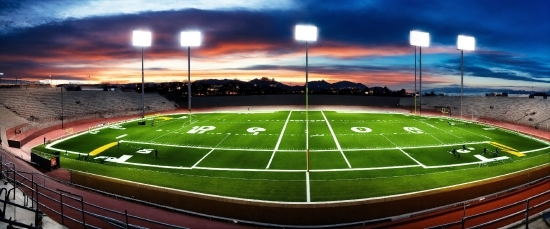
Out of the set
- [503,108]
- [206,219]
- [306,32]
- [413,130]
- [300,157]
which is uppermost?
[306,32]

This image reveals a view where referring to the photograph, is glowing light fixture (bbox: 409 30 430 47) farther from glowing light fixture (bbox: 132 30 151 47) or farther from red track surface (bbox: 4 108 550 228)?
red track surface (bbox: 4 108 550 228)

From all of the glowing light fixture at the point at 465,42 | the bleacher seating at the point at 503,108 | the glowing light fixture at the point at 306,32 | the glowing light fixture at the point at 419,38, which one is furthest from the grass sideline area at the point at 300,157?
the glowing light fixture at the point at 419,38

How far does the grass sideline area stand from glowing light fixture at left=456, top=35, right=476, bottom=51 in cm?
1047

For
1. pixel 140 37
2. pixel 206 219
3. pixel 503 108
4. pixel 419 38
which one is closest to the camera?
pixel 206 219

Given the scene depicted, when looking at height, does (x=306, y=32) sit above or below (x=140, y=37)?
below

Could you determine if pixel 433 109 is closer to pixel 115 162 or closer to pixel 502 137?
Result: pixel 502 137

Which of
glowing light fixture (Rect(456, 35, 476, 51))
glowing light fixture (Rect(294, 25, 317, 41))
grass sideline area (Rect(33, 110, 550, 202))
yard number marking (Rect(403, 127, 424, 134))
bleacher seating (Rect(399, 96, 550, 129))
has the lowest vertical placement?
grass sideline area (Rect(33, 110, 550, 202))

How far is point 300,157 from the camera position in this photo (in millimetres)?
25859

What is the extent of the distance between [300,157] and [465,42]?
32.5 metres

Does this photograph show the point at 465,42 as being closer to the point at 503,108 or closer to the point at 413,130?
the point at 503,108

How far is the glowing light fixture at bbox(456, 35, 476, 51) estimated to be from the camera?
1834 inches

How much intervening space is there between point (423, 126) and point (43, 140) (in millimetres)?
37841

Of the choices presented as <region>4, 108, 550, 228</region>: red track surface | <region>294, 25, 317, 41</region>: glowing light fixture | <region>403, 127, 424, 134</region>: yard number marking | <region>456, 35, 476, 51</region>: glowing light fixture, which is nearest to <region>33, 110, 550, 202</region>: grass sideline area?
<region>403, 127, 424, 134</region>: yard number marking

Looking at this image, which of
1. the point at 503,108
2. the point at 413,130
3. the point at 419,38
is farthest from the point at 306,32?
the point at 503,108
